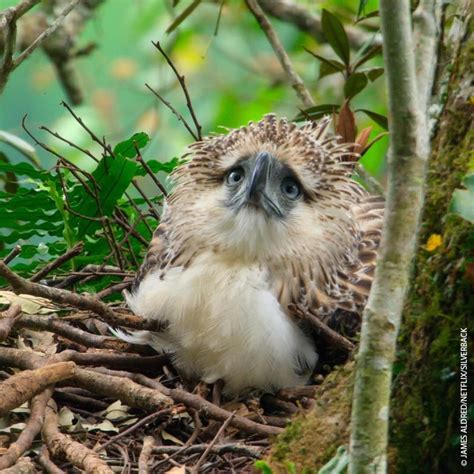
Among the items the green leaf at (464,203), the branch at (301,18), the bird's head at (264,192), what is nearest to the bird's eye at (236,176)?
the bird's head at (264,192)

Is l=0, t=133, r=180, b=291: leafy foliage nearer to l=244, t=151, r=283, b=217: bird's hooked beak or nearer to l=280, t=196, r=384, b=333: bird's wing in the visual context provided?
l=244, t=151, r=283, b=217: bird's hooked beak

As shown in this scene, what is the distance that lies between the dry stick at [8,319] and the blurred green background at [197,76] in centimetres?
305

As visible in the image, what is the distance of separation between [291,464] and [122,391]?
1.15m

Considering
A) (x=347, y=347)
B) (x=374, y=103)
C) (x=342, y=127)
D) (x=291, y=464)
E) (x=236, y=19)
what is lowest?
(x=291, y=464)

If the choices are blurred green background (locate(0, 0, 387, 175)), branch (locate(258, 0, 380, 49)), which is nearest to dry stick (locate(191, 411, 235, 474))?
branch (locate(258, 0, 380, 49))

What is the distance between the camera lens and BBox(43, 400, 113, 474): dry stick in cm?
301

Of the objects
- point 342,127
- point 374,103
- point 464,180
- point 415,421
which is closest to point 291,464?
point 415,421

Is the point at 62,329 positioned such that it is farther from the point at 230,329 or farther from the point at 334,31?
the point at 334,31

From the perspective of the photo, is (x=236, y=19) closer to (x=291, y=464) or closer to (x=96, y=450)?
(x=96, y=450)

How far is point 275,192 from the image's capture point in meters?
3.96

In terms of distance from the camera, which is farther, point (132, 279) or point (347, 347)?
point (132, 279)

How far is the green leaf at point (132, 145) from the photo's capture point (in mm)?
4723

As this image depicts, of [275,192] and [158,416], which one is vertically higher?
[275,192]

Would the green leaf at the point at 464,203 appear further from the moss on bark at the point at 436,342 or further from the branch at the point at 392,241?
the moss on bark at the point at 436,342
